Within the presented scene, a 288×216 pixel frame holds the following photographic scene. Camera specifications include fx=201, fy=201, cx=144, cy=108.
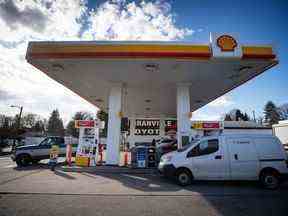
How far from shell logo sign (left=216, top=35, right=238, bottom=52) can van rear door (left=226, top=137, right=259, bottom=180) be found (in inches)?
181

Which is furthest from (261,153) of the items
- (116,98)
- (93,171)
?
(116,98)

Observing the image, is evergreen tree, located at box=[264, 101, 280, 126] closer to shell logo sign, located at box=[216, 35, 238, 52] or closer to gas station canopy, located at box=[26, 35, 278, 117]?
gas station canopy, located at box=[26, 35, 278, 117]

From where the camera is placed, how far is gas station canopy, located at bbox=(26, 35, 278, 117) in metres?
9.77

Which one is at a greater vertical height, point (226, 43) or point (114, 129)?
point (226, 43)

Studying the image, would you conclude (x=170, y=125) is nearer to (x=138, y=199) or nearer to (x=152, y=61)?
(x=152, y=61)

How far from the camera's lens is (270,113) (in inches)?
3066

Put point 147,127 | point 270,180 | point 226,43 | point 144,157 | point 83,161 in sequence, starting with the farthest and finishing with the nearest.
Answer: point 147,127 < point 83,161 < point 144,157 < point 226,43 < point 270,180

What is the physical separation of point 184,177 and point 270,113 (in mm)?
84832

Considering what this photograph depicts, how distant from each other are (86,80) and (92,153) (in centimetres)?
497

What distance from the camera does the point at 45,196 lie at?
19.8 ft

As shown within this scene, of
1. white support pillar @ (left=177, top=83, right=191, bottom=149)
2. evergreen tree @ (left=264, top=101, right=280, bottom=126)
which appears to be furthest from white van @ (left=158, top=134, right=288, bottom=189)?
evergreen tree @ (left=264, top=101, right=280, bottom=126)

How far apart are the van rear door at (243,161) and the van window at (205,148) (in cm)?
51

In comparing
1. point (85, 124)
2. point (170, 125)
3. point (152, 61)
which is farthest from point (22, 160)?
point (170, 125)

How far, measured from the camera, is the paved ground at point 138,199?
4855 mm
